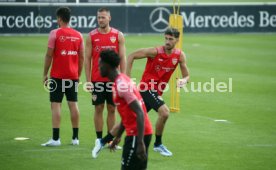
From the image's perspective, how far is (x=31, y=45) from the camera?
28969 mm

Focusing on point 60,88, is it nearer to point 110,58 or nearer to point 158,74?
point 158,74

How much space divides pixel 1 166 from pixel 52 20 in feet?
72.6

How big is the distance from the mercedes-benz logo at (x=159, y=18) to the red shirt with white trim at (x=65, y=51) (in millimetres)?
21907

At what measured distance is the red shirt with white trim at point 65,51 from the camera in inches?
468

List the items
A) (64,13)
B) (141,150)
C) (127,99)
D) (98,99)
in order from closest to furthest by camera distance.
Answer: (141,150) < (127,99) < (64,13) < (98,99)

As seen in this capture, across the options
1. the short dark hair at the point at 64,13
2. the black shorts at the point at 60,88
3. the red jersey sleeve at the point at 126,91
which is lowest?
the black shorts at the point at 60,88

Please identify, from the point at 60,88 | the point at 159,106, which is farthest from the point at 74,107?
the point at 159,106

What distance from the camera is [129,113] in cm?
801

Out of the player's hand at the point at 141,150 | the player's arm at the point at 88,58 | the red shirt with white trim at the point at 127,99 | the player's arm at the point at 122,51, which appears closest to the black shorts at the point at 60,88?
the player's arm at the point at 88,58

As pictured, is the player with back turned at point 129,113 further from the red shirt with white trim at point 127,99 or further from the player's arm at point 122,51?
the player's arm at point 122,51

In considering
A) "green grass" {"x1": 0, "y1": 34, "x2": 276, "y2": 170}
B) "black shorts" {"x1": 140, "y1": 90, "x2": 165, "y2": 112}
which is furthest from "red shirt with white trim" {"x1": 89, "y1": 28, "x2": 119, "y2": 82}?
"green grass" {"x1": 0, "y1": 34, "x2": 276, "y2": 170}

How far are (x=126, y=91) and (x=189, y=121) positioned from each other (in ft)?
23.8

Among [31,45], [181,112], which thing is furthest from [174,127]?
[31,45]

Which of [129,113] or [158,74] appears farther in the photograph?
[158,74]
